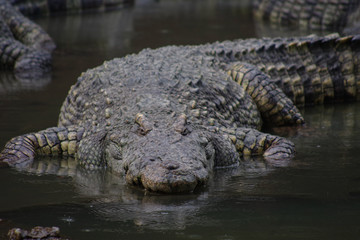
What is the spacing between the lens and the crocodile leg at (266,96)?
6.36m

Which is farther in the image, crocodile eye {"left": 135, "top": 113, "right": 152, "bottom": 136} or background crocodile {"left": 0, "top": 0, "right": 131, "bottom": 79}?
background crocodile {"left": 0, "top": 0, "right": 131, "bottom": 79}

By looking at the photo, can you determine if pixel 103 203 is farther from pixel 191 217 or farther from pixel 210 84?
pixel 210 84

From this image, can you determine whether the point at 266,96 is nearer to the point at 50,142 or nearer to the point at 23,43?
the point at 50,142

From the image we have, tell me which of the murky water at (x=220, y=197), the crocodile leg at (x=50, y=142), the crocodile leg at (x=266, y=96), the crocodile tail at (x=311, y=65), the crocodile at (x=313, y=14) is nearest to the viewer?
the murky water at (x=220, y=197)

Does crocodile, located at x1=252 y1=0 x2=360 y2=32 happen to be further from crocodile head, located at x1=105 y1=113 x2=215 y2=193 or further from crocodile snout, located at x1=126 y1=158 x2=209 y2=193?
crocodile snout, located at x1=126 y1=158 x2=209 y2=193

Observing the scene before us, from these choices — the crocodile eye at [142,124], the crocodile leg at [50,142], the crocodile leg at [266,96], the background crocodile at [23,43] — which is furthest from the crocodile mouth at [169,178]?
the background crocodile at [23,43]

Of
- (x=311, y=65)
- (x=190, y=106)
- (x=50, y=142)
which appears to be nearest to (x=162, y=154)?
(x=190, y=106)

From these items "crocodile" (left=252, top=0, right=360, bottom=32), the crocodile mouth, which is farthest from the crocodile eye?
"crocodile" (left=252, top=0, right=360, bottom=32)

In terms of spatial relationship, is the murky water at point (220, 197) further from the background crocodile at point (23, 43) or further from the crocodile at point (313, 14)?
the crocodile at point (313, 14)

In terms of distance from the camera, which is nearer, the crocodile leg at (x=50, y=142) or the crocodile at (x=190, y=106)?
the crocodile at (x=190, y=106)

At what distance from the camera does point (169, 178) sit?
4109 mm

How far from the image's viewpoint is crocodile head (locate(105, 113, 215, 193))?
163 inches

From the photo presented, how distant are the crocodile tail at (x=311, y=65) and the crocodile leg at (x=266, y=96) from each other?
43cm

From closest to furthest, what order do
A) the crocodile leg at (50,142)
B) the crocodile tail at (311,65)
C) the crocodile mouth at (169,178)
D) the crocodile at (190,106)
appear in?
the crocodile mouth at (169,178)
the crocodile at (190,106)
the crocodile leg at (50,142)
the crocodile tail at (311,65)
